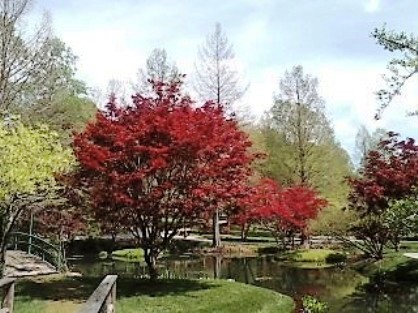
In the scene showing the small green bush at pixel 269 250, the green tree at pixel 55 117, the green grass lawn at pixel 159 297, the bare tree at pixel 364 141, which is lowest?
the green grass lawn at pixel 159 297

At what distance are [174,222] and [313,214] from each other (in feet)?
46.8

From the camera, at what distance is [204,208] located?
12391 millimetres

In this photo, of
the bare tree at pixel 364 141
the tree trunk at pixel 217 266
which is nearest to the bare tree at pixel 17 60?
the tree trunk at pixel 217 266

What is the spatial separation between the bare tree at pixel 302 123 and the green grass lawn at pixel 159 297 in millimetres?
19224

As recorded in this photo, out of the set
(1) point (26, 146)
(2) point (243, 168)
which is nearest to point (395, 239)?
(2) point (243, 168)

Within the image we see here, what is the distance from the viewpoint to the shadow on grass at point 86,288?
39.2 ft

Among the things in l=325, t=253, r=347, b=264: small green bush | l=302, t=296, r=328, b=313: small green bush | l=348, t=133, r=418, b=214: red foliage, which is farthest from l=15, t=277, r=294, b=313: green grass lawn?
l=325, t=253, r=347, b=264: small green bush

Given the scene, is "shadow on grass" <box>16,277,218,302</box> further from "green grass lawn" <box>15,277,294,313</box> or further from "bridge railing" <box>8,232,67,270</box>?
"bridge railing" <box>8,232,67,270</box>

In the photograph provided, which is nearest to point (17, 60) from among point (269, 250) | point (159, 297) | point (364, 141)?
point (159, 297)

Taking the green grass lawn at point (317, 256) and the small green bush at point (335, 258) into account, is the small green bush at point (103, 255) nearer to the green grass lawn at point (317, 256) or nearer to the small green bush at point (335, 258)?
the green grass lawn at point (317, 256)

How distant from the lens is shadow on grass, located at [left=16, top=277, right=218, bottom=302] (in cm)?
1195

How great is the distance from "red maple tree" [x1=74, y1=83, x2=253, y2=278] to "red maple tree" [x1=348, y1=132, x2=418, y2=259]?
868 centimetres

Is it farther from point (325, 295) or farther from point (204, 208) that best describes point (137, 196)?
point (325, 295)

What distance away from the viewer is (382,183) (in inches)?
796
